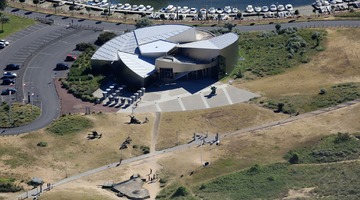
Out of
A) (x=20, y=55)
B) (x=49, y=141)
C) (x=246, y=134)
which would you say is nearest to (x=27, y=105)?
(x=49, y=141)

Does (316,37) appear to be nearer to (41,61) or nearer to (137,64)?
(137,64)

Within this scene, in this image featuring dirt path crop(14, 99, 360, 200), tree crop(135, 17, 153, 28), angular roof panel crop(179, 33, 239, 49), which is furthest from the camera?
tree crop(135, 17, 153, 28)

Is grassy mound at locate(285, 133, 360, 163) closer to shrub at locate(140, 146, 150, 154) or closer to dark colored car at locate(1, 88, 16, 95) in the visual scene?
shrub at locate(140, 146, 150, 154)

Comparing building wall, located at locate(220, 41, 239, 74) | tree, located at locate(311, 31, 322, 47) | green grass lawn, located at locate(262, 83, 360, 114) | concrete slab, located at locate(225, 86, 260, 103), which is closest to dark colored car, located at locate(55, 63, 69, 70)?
building wall, located at locate(220, 41, 239, 74)

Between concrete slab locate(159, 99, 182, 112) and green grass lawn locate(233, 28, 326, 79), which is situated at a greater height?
green grass lawn locate(233, 28, 326, 79)

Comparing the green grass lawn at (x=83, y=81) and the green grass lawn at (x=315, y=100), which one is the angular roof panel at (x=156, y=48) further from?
the green grass lawn at (x=315, y=100)
